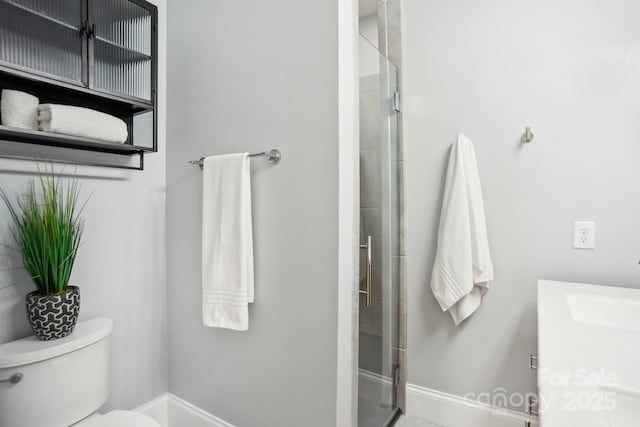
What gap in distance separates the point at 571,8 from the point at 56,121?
2.16 metres

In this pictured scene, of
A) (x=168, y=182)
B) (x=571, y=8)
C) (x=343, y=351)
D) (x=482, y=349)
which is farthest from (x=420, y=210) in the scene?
(x=168, y=182)

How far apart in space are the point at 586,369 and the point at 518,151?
3.82 feet

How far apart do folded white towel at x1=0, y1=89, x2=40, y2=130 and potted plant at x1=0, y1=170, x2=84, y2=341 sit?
0.23 metres

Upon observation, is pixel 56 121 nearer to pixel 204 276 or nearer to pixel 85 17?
pixel 85 17

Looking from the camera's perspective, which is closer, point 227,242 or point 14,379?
point 14,379

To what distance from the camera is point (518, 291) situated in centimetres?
161

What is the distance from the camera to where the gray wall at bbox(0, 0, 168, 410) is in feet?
4.37

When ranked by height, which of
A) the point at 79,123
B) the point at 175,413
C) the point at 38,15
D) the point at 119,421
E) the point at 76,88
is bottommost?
the point at 175,413

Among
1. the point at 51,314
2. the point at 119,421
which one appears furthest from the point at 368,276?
the point at 51,314

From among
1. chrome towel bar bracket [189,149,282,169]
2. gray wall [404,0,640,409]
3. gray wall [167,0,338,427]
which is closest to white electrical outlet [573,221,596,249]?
gray wall [404,0,640,409]

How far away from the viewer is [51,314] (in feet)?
4.04

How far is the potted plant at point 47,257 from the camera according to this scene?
4.05 feet

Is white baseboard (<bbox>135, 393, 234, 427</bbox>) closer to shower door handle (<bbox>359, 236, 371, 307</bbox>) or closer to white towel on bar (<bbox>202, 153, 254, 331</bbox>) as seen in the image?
white towel on bar (<bbox>202, 153, 254, 331</bbox>)

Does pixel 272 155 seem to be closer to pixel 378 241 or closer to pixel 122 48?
pixel 378 241
